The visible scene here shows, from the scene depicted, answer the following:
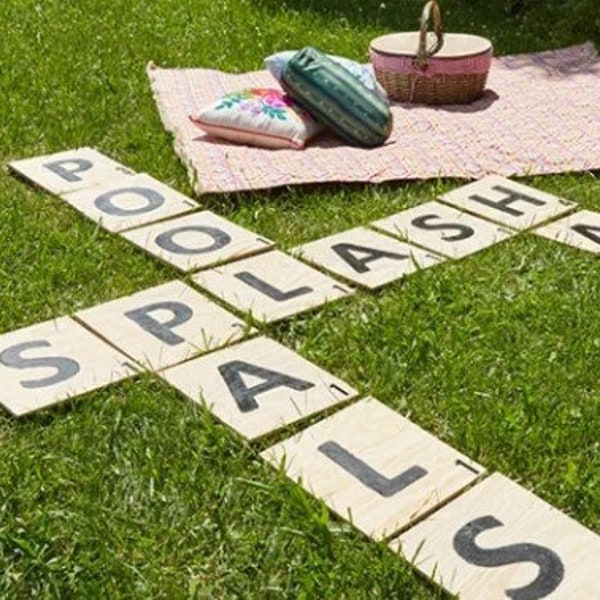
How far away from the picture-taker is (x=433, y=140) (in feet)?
17.4

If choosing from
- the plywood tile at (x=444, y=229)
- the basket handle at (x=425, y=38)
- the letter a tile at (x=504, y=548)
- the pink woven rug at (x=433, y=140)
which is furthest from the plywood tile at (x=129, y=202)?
the letter a tile at (x=504, y=548)

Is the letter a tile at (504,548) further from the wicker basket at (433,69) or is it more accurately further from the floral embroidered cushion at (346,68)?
the wicker basket at (433,69)

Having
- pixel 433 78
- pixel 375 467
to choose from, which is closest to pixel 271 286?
pixel 375 467

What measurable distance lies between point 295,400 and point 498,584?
885mm

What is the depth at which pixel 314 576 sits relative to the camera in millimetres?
2480

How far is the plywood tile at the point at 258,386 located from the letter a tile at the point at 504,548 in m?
0.57

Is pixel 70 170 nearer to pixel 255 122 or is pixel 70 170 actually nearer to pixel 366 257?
pixel 255 122

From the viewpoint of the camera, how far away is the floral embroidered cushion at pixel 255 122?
16.6 ft

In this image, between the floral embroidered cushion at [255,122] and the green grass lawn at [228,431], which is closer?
the green grass lawn at [228,431]

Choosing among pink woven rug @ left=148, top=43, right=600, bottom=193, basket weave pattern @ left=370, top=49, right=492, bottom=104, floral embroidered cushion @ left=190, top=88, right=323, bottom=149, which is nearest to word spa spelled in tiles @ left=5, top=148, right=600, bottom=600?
pink woven rug @ left=148, top=43, right=600, bottom=193

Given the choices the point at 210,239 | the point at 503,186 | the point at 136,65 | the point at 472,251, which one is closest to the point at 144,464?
the point at 210,239

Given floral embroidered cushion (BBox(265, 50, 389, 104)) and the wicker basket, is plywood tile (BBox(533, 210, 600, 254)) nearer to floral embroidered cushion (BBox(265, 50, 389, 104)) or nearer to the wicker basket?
floral embroidered cushion (BBox(265, 50, 389, 104))

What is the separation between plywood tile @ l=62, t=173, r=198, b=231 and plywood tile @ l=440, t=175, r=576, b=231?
1.16 metres

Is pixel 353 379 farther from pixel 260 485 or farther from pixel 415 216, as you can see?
pixel 415 216
